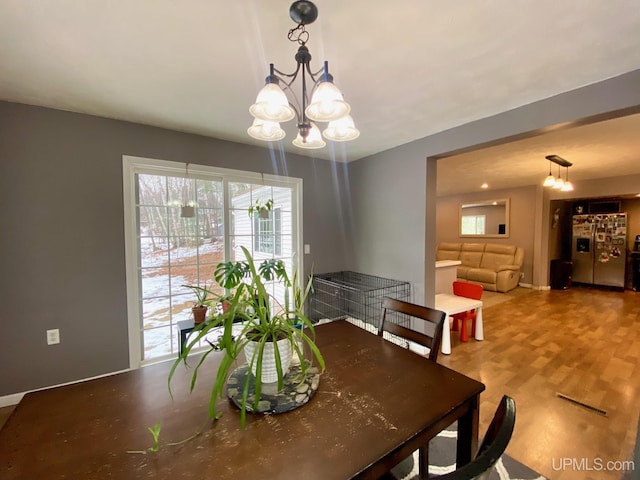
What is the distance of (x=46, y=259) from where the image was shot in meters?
2.11

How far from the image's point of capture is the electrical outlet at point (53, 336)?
2.13 metres

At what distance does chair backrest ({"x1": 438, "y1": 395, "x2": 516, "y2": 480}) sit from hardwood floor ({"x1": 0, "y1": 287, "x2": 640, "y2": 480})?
1368 millimetres

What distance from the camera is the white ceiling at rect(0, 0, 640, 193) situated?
1.19m

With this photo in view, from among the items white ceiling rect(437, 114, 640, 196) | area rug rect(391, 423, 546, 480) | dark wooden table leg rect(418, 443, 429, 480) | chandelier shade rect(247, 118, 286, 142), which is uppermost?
white ceiling rect(437, 114, 640, 196)

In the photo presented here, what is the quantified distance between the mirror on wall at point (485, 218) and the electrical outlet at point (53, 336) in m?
7.80

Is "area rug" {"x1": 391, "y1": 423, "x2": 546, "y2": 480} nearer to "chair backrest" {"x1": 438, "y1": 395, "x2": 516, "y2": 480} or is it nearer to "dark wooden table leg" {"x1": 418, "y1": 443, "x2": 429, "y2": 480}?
"dark wooden table leg" {"x1": 418, "y1": 443, "x2": 429, "y2": 480}

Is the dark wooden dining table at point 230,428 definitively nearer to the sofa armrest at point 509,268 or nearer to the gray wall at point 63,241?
the gray wall at point 63,241

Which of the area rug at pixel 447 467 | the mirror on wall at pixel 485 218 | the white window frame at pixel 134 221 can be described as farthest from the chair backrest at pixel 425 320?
the mirror on wall at pixel 485 218

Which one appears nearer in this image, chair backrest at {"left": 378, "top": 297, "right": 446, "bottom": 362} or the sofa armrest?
chair backrest at {"left": 378, "top": 297, "right": 446, "bottom": 362}

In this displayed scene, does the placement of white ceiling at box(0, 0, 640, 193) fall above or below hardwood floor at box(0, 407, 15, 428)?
above

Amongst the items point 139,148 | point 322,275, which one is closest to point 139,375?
point 139,148

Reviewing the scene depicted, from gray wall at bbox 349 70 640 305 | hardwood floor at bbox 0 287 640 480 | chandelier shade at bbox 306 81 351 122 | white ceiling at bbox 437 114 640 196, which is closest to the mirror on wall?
white ceiling at bbox 437 114 640 196

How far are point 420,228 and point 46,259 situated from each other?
330cm

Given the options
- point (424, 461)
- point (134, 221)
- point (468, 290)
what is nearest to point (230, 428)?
point (424, 461)
